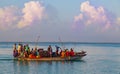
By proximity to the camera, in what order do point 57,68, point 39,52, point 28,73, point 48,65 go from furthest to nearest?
1. point 39,52
2. point 48,65
3. point 57,68
4. point 28,73

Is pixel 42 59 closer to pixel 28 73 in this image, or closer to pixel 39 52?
pixel 39 52

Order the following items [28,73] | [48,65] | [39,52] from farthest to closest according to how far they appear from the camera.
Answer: [39,52] → [48,65] → [28,73]

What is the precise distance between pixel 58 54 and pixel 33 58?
3.08 meters

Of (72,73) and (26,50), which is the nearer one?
(72,73)

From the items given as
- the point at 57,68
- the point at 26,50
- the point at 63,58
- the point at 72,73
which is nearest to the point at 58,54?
the point at 63,58

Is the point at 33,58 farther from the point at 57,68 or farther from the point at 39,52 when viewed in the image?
the point at 57,68

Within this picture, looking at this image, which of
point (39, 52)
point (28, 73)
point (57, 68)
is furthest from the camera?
point (39, 52)

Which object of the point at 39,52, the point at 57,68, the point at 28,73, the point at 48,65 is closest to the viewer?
the point at 28,73

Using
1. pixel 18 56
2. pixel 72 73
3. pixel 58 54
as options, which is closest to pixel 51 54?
pixel 58 54

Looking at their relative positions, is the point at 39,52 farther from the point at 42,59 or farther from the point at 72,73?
the point at 72,73

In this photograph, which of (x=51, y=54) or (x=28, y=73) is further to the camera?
(x=51, y=54)

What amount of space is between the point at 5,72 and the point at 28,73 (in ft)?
6.93

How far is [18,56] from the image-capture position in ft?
136

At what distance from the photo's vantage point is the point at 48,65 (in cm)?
3825
